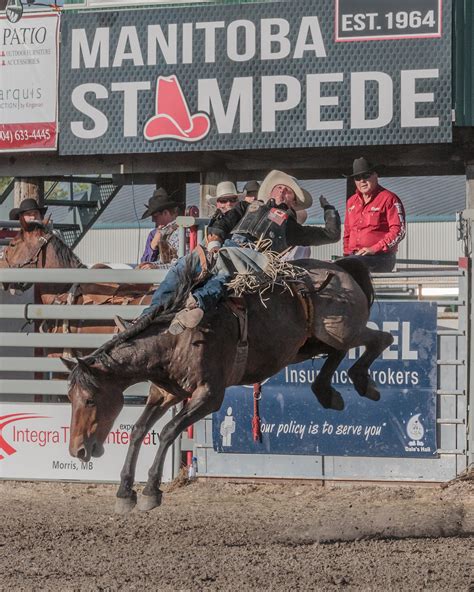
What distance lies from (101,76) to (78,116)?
19.9 inches

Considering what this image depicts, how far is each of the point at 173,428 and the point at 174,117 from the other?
5.30 m

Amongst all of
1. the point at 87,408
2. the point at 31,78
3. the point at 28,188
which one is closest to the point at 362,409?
the point at 87,408

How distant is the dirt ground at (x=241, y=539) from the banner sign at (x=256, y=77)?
3.83m

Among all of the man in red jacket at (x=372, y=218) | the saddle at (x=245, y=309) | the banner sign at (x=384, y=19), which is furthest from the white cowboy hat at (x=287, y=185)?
the banner sign at (x=384, y=19)

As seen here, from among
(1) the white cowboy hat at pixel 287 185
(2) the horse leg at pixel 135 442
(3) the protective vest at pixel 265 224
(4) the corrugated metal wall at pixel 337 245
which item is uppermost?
(4) the corrugated metal wall at pixel 337 245

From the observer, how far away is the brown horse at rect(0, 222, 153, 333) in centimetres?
900

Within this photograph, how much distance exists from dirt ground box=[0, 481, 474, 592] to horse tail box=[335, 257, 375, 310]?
1.65 m

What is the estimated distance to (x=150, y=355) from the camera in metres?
6.51

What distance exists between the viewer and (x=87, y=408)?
6363mm

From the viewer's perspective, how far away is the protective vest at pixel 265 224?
7.18 m

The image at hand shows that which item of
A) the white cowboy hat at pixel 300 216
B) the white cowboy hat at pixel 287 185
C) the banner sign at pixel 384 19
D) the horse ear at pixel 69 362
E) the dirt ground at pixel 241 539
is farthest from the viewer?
the banner sign at pixel 384 19

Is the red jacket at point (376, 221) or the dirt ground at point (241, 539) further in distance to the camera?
the red jacket at point (376, 221)

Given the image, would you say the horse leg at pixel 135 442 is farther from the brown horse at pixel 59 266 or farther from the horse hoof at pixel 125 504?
the brown horse at pixel 59 266

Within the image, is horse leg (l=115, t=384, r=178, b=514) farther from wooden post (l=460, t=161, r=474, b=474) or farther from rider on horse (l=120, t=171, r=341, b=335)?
wooden post (l=460, t=161, r=474, b=474)
